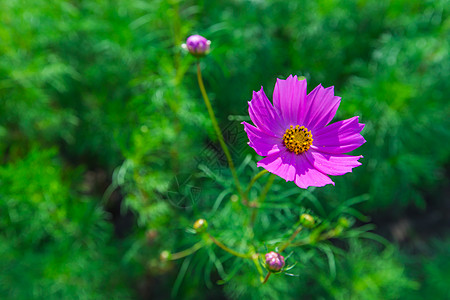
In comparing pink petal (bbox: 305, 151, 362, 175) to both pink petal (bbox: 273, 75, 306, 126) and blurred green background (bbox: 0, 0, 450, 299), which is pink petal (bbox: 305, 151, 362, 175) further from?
blurred green background (bbox: 0, 0, 450, 299)

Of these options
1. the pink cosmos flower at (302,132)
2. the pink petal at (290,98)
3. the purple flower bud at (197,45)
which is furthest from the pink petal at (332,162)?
the purple flower bud at (197,45)

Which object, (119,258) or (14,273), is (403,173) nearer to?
(119,258)

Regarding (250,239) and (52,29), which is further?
(52,29)

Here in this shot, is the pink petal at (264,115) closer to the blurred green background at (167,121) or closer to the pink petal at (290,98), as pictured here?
the pink petal at (290,98)

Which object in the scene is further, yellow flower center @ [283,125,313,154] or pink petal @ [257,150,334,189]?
yellow flower center @ [283,125,313,154]

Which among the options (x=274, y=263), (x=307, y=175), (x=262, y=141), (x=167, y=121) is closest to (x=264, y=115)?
(x=262, y=141)

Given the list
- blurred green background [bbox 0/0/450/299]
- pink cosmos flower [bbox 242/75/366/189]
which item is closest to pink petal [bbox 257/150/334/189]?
pink cosmos flower [bbox 242/75/366/189]

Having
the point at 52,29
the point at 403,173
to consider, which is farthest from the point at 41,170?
the point at 403,173
